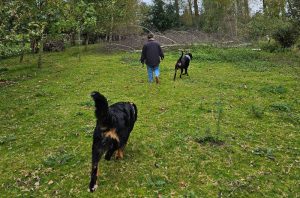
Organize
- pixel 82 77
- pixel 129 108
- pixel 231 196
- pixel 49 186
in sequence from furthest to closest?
pixel 82 77 < pixel 129 108 < pixel 49 186 < pixel 231 196

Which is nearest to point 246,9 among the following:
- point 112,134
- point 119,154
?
point 119,154

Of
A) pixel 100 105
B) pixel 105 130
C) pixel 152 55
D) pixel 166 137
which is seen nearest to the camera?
pixel 100 105

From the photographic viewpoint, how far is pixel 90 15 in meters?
28.3

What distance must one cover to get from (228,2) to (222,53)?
1735cm

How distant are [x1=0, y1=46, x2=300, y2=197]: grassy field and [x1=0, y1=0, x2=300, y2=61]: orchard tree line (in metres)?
3.76

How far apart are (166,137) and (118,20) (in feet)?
101

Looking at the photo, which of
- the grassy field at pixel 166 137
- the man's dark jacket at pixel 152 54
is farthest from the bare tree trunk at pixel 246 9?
the man's dark jacket at pixel 152 54

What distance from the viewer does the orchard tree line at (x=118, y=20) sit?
1689 centimetres

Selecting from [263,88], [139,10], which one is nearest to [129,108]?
[263,88]

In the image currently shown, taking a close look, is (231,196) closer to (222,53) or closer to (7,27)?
(7,27)

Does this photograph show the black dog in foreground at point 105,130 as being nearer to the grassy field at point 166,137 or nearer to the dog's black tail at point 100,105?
the dog's black tail at point 100,105

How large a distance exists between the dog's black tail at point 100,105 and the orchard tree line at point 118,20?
9.04 m

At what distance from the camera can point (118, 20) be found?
129ft

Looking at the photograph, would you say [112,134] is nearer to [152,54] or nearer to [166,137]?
[166,137]
